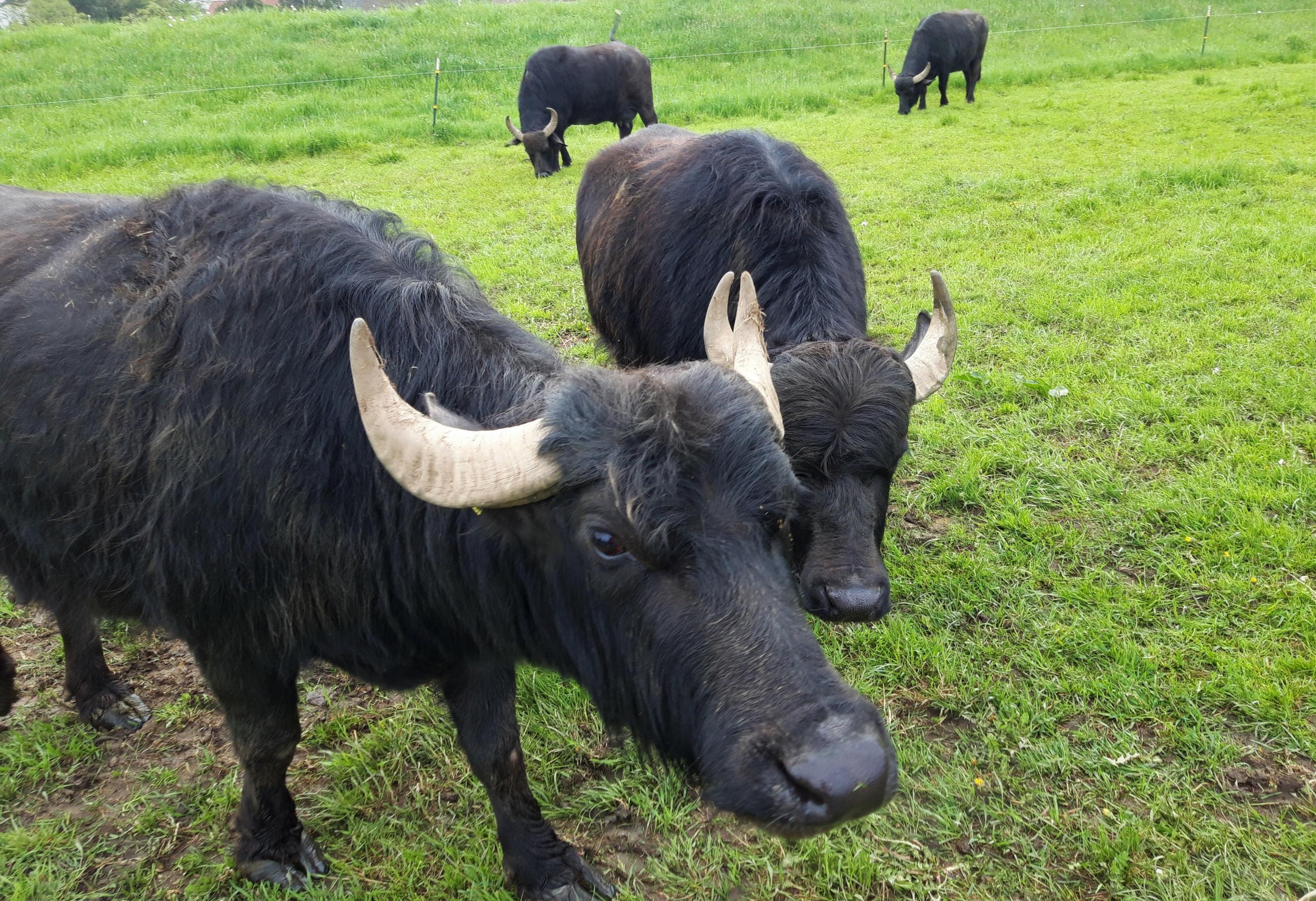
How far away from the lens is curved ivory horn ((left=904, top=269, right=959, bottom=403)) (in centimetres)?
357

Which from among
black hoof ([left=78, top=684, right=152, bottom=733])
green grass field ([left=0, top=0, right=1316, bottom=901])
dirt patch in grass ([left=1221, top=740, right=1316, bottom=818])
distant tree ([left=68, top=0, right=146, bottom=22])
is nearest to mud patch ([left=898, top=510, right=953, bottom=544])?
green grass field ([left=0, top=0, right=1316, bottom=901])

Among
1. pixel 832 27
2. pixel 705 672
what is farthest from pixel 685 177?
pixel 832 27

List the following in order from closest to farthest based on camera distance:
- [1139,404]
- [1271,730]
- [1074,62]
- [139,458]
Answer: [139,458]
[1271,730]
[1139,404]
[1074,62]

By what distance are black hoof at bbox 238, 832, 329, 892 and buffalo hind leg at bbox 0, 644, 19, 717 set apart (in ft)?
4.95

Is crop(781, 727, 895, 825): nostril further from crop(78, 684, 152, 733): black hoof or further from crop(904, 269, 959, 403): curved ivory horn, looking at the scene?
crop(78, 684, 152, 733): black hoof

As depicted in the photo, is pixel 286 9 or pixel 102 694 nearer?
pixel 102 694

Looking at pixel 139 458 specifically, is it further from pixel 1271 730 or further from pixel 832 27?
pixel 832 27

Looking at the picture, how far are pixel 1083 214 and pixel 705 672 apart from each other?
9418 millimetres

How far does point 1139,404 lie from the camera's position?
534cm

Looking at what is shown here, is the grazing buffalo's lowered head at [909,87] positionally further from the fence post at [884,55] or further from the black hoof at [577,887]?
the black hoof at [577,887]

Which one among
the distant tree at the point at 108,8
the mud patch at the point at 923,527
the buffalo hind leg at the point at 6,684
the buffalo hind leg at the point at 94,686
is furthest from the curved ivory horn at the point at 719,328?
the distant tree at the point at 108,8

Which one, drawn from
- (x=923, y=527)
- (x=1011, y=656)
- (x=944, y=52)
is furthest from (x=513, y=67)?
(x=1011, y=656)

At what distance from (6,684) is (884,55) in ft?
75.1

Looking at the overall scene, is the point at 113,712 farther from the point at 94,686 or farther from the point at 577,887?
the point at 577,887
